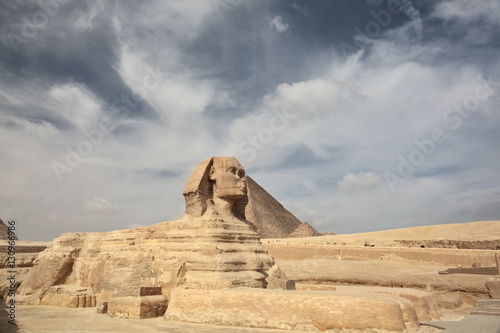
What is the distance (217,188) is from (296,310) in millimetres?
4657

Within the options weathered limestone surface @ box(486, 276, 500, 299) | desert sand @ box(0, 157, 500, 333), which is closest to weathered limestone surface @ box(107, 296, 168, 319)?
desert sand @ box(0, 157, 500, 333)

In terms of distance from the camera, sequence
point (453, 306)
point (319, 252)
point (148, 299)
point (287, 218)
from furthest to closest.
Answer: point (287, 218) < point (319, 252) < point (453, 306) < point (148, 299)

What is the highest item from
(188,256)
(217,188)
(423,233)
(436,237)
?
(217,188)

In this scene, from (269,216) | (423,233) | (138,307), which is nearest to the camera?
(138,307)

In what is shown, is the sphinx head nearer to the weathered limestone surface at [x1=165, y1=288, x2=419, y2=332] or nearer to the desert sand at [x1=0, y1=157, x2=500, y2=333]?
the desert sand at [x1=0, y1=157, x2=500, y2=333]

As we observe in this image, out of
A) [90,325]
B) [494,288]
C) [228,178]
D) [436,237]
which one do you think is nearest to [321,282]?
[494,288]

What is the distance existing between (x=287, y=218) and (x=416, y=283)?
2469cm

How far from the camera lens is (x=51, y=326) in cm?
883

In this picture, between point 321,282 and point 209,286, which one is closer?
point 209,286

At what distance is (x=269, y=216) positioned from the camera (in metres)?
33.7

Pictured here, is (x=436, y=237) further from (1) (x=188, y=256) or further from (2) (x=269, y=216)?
(1) (x=188, y=256)

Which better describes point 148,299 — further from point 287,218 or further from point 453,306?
point 287,218

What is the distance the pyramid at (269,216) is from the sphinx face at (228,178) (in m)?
20.4

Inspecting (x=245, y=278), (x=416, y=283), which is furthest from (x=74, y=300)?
(x=416, y=283)
